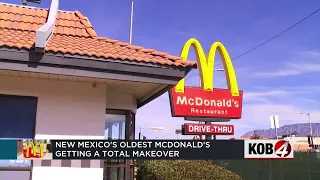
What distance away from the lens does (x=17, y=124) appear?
21.9 ft

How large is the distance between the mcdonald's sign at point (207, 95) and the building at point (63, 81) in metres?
14.7

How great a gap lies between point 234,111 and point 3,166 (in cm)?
1848

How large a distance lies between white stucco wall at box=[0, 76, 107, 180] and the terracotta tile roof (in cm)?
73

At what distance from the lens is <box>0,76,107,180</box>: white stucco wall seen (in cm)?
665

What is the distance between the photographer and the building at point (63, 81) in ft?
19.7

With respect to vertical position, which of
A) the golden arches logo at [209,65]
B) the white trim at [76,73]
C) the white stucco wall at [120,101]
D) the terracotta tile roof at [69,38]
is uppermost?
the golden arches logo at [209,65]

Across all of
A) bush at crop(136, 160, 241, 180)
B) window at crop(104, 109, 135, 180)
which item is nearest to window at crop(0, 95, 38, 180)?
window at crop(104, 109, 135, 180)

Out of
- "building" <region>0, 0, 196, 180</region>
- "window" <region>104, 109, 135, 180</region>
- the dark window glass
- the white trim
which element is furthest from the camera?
"window" <region>104, 109, 135, 180</region>

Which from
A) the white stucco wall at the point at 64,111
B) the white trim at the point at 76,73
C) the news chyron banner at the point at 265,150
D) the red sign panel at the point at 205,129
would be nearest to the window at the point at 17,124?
the white stucco wall at the point at 64,111

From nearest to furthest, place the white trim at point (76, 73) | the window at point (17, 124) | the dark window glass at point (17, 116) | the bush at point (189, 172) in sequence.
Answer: the white trim at point (76, 73) < the window at point (17, 124) < the dark window glass at point (17, 116) < the bush at point (189, 172)

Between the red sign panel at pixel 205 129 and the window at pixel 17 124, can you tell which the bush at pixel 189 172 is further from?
the red sign panel at pixel 205 129

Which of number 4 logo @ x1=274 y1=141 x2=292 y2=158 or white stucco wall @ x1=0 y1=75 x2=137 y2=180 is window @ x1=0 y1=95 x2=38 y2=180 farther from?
number 4 logo @ x1=274 y1=141 x2=292 y2=158

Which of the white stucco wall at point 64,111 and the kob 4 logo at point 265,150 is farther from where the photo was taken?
the white stucco wall at point 64,111

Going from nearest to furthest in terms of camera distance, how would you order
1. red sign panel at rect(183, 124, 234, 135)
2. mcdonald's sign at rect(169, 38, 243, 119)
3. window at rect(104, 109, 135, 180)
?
window at rect(104, 109, 135, 180) < mcdonald's sign at rect(169, 38, 243, 119) < red sign panel at rect(183, 124, 234, 135)
